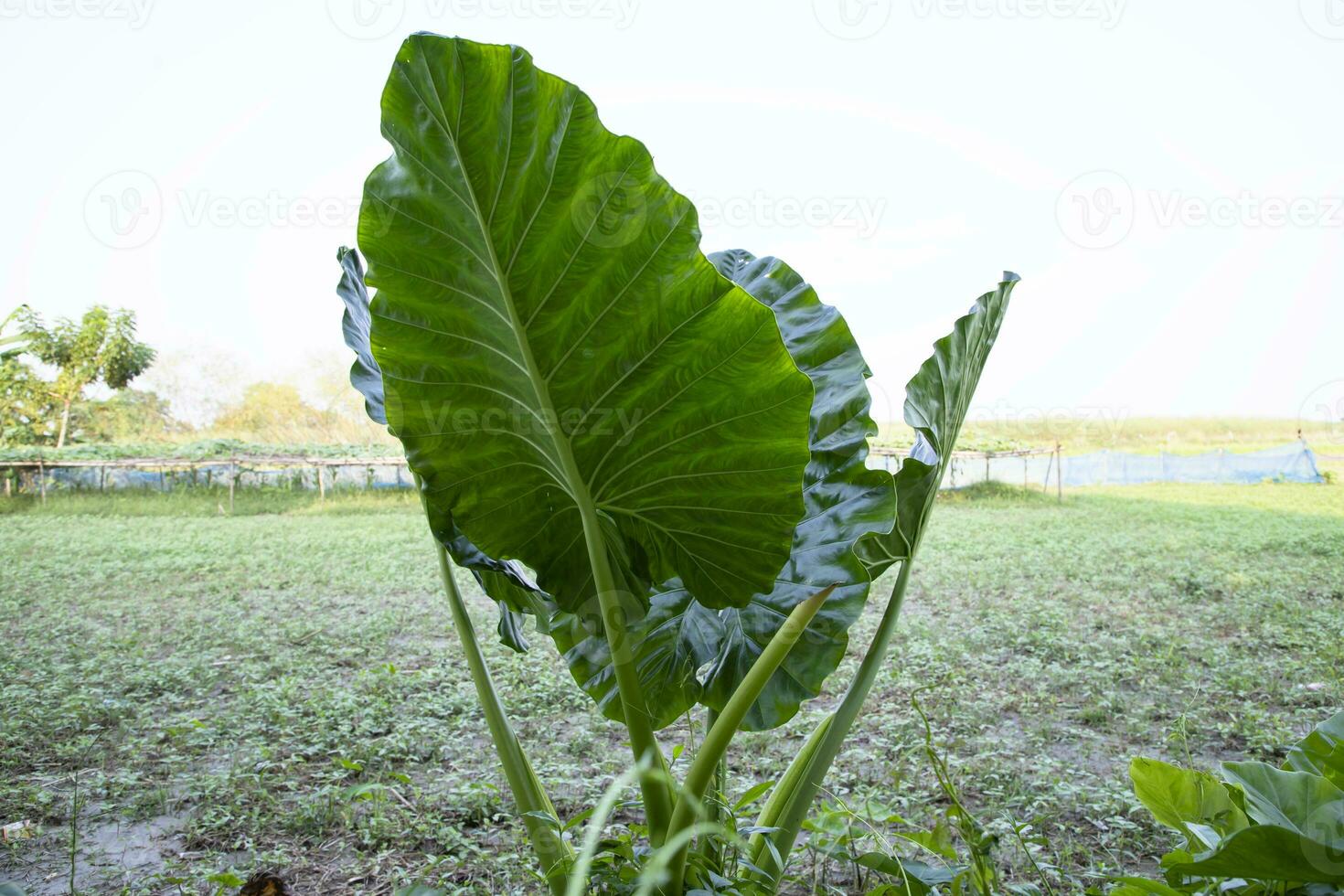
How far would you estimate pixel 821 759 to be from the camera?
0.86 meters

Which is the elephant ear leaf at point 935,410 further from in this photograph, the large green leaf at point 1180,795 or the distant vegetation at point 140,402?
the distant vegetation at point 140,402

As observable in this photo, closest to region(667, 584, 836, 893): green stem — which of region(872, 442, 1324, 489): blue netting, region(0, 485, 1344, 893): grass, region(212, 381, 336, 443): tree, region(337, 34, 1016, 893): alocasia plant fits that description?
region(337, 34, 1016, 893): alocasia plant

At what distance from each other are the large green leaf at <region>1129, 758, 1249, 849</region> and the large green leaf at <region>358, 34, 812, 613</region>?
0.36 m

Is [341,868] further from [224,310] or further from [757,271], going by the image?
[224,310]

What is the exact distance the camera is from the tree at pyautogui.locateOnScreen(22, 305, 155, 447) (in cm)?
313

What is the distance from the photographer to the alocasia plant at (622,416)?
0.63m

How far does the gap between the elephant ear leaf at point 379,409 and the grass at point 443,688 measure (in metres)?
0.35

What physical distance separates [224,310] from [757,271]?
3.37 metres

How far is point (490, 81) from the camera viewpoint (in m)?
0.60

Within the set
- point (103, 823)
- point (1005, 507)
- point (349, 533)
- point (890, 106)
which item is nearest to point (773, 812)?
point (103, 823)

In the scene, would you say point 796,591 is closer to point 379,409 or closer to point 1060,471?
point 379,409

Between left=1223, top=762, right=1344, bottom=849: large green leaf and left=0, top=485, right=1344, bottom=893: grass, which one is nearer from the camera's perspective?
left=1223, top=762, right=1344, bottom=849: large green leaf

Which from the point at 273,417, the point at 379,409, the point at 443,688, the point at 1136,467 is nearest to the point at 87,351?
the point at 273,417

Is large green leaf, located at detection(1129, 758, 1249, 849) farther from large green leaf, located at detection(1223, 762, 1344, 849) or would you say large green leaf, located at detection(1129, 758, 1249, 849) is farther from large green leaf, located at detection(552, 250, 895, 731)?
large green leaf, located at detection(552, 250, 895, 731)
